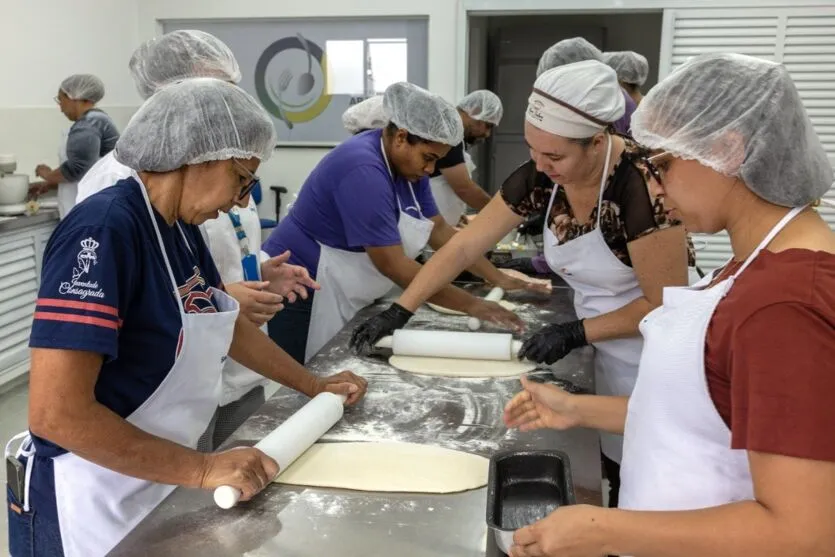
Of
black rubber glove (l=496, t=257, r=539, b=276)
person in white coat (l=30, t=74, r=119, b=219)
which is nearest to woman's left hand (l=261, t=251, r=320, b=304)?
black rubber glove (l=496, t=257, r=539, b=276)

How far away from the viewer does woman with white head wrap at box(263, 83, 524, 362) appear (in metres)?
2.27

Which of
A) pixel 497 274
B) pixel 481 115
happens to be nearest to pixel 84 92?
pixel 481 115

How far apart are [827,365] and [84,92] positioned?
426 centimetres

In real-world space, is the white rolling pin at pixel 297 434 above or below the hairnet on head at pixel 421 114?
below

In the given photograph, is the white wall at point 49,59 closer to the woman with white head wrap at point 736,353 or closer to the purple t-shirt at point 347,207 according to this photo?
the purple t-shirt at point 347,207

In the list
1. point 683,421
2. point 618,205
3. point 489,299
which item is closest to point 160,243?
point 683,421

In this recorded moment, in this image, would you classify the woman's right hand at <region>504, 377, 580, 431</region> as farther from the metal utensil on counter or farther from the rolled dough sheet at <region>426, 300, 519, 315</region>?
the metal utensil on counter

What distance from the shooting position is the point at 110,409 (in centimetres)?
115

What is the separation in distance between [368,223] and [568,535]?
1.47m

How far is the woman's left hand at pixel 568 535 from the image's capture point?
3.04 feet

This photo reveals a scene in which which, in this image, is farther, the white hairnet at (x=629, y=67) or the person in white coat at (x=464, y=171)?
the person in white coat at (x=464, y=171)

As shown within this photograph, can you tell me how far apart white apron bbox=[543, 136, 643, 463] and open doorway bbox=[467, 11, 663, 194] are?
4314 mm

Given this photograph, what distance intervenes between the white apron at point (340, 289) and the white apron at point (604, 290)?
68 centimetres

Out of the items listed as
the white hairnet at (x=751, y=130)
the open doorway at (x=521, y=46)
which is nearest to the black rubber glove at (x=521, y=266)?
the white hairnet at (x=751, y=130)
